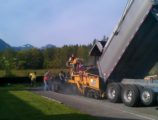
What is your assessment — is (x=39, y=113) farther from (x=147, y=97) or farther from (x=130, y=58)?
(x=130, y=58)

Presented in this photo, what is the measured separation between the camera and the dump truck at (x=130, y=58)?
2014 centimetres

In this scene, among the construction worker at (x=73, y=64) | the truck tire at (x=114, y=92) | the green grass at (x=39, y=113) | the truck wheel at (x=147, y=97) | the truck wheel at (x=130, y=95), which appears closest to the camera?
the green grass at (x=39, y=113)

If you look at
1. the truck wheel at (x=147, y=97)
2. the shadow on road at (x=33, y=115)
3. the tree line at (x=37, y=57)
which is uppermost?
the tree line at (x=37, y=57)

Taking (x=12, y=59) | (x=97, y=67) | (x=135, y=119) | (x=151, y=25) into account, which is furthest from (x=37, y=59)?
(x=135, y=119)

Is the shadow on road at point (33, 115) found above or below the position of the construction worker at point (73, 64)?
below

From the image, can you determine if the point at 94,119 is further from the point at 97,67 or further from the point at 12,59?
the point at 12,59

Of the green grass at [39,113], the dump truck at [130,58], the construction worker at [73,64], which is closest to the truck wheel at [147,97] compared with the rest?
the dump truck at [130,58]

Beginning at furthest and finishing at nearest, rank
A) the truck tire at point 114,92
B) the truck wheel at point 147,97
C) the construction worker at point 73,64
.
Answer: the construction worker at point 73,64 → the truck tire at point 114,92 → the truck wheel at point 147,97

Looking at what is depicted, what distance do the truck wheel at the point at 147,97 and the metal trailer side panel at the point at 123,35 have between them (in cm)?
229

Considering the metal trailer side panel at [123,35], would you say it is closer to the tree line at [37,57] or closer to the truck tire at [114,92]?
the truck tire at [114,92]

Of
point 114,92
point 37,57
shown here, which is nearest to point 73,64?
point 114,92

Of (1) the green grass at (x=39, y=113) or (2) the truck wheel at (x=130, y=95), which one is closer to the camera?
(1) the green grass at (x=39, y=113)

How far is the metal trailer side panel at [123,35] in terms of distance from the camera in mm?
20109

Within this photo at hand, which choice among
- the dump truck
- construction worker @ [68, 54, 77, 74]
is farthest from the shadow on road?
construction worker @ [68, 54, 77, 74]
